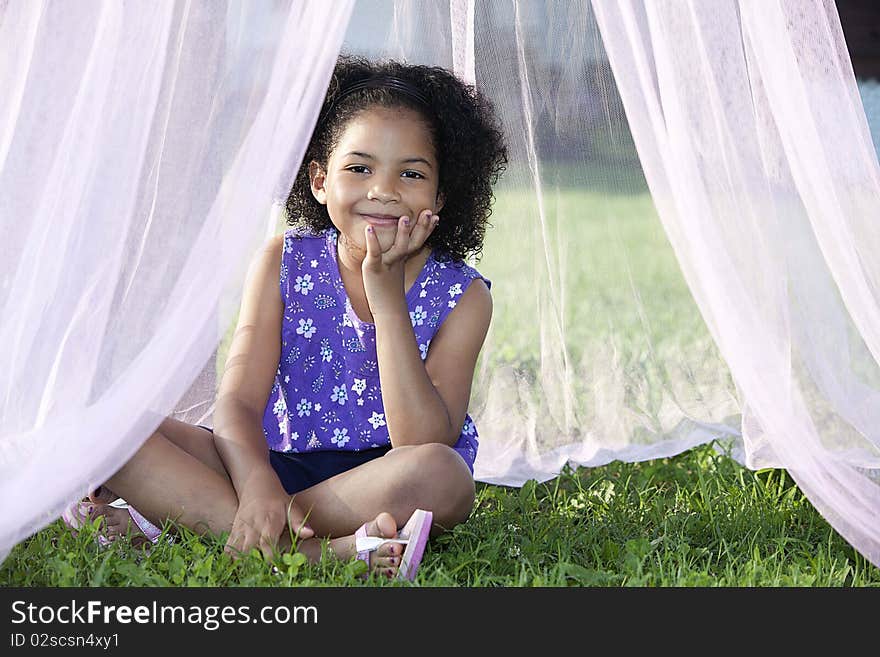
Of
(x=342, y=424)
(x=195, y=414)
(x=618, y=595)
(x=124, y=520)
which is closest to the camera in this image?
(x=618, y=595)

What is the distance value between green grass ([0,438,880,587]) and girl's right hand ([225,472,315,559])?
44 millimetres

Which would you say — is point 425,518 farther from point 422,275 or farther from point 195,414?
point 195,414

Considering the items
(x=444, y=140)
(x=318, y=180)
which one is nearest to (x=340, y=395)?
(x=318, y=180)

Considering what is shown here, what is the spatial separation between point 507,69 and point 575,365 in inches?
29.3

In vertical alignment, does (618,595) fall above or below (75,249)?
below

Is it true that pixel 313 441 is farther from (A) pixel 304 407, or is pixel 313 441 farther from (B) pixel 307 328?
(B) pixel 307 328

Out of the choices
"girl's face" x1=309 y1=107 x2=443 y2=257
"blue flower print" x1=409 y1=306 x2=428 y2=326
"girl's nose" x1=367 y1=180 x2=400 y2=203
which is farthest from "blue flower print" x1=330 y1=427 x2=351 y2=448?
"girl's nose" x1=367 y1=180 x2=400 y2=203

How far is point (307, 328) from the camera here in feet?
8.20

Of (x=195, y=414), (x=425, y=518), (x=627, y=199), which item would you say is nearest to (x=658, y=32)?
(x=627, y=199)

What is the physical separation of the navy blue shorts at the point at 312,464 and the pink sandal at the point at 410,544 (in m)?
0.37

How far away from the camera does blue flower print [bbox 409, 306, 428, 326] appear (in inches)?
98.3

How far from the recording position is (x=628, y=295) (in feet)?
9.37

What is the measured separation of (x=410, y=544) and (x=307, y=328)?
2.09ft

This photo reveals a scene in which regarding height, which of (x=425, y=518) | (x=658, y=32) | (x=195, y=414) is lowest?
(x=425, y=518)
